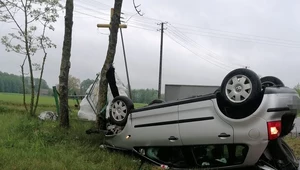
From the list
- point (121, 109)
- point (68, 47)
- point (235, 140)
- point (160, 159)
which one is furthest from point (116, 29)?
point (235, 140)

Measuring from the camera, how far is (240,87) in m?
4.34

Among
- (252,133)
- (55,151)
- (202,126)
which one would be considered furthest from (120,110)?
(252,133)

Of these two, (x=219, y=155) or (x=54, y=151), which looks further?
(x=54, y=151)

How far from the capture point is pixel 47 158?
5.28 meters

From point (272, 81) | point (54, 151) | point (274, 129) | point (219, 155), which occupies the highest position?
point (272, 81)

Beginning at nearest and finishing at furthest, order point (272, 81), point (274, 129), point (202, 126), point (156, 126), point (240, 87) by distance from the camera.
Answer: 1. point (274, 129)
2. point (240, 87)
3. point (202, 126)
4. point (272, 81)
5. point (156, 126)

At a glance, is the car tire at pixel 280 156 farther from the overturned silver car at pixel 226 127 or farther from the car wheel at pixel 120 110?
the car wheel at pixel 120 110

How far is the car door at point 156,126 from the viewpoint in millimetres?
5078

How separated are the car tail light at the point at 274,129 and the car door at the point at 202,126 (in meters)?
0.50

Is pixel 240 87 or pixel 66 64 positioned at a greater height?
pixel 66 64

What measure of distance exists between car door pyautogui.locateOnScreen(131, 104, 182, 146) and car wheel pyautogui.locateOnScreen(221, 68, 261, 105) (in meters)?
0.94

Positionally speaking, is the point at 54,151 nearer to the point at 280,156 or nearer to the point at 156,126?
the point at 156,126

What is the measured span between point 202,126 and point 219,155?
0.52 meters

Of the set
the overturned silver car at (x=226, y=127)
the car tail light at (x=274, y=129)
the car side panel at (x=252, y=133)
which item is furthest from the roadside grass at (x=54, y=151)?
the car tail light at (x=274, y=129)
